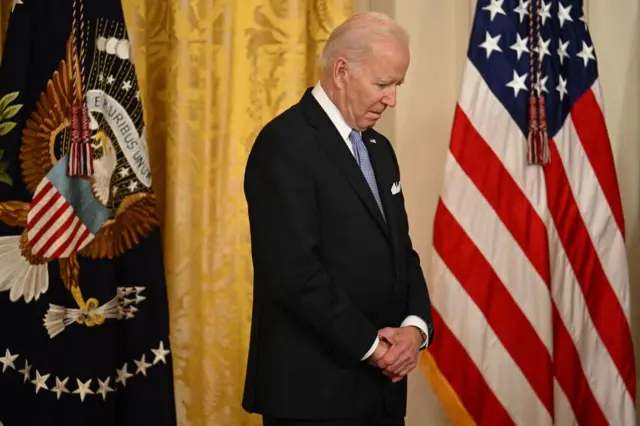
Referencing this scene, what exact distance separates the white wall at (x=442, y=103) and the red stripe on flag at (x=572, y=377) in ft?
1.91

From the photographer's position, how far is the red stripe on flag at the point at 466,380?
2.80 meters

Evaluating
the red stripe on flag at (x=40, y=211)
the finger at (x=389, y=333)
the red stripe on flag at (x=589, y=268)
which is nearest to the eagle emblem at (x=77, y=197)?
the red stripe on flag at (x=40, y=211)

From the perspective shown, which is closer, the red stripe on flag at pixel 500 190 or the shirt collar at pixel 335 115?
the shirt collar at pixel 335 115

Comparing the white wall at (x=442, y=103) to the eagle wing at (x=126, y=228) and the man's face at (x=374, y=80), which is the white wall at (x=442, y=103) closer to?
the eagle wing at (x=126, y=228)

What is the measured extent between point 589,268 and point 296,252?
1.49 meters

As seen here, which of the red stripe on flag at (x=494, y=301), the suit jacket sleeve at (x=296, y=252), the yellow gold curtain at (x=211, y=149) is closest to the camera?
the suit jacket sleeve at (x=296, y=252)

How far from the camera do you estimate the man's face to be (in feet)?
6.10

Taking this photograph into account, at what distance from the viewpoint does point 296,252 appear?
175cm

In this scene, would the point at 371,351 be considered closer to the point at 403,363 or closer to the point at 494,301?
the point at 403,363

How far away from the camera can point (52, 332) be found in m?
2.35

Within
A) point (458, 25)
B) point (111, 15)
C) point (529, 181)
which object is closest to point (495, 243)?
point (529, 181)

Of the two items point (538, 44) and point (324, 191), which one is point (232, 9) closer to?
point (538, 44)

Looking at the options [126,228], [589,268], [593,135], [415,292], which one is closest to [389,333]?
[415,292]

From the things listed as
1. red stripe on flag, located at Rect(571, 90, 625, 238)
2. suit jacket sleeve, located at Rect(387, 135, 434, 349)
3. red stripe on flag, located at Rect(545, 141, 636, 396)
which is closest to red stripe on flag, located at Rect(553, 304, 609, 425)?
red stripe on flag, located at Rect(545, 141, 636, 396)
